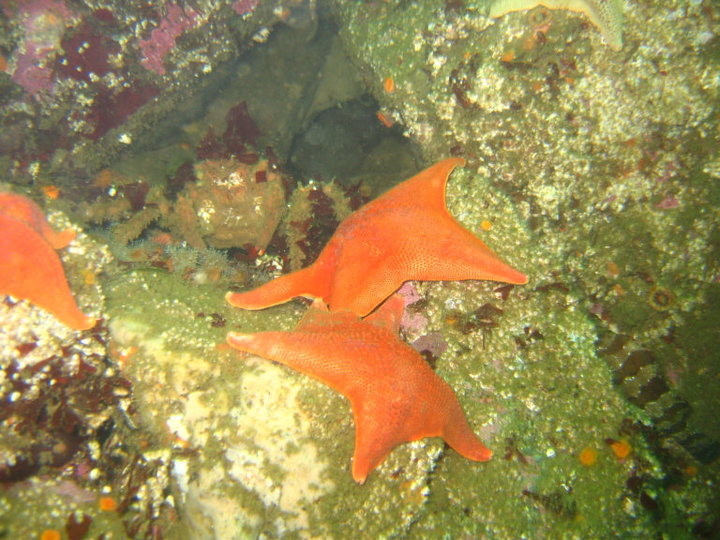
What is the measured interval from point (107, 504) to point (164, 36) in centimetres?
637

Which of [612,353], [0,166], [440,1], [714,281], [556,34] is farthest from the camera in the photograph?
[0,166]

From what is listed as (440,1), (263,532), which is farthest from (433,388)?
(440,1)

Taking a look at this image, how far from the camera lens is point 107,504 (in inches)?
121

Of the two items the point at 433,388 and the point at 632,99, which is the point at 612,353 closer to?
the point at 433,388

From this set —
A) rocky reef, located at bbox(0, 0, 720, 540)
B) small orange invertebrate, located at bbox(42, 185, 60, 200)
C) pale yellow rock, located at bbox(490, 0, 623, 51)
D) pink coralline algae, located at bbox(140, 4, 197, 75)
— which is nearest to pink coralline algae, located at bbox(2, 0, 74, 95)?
pink coralline algae, located at bbox(140, 4, 197, 75)

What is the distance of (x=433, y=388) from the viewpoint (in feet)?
9.84

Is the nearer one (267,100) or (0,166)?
(0,166)

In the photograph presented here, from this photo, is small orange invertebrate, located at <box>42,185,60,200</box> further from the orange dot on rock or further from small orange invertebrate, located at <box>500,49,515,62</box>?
small orange invertebrate, located at <box>500,49,515,62</box>

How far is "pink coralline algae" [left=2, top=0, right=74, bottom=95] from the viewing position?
5586mm

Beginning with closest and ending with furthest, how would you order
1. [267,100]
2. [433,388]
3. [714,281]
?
[433,388] → [714,281] → [267,100]

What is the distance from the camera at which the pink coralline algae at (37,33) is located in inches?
220

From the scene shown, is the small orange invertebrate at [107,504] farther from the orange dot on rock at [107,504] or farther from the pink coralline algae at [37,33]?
the pink coralline algae at [37,33]

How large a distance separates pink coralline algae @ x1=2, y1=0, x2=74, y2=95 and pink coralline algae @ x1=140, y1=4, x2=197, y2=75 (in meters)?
1.13

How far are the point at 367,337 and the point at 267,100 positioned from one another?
17.5 ft
